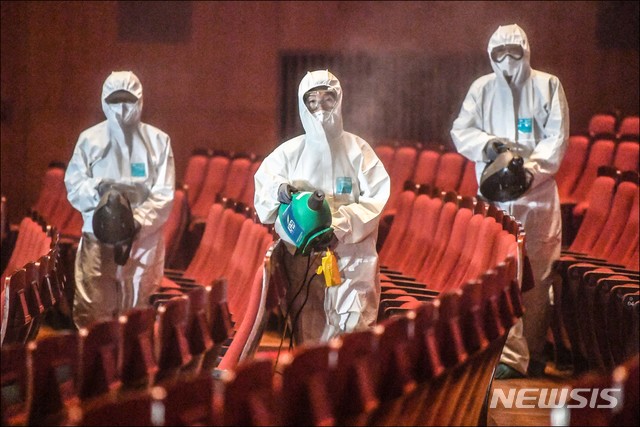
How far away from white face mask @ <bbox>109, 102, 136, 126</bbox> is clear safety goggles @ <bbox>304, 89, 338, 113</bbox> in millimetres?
1108

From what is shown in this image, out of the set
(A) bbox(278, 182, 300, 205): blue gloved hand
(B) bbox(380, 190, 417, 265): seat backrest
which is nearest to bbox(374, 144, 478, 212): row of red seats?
(B) bbox(380, 190, 417, 265): seat backrest

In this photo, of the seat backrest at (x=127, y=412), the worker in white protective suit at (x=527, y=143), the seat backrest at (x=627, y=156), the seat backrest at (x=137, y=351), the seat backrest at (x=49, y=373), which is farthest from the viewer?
the seat backrest at (x=627, y=156)

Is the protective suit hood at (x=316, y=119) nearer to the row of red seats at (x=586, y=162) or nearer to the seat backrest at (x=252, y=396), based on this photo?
the seat backrest at (x=252, y=396)

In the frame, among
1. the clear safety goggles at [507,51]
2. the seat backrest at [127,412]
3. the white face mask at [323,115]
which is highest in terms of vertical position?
the clear safety goggles at [507,51]

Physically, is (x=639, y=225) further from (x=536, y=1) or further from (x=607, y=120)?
(x=536, y=1)

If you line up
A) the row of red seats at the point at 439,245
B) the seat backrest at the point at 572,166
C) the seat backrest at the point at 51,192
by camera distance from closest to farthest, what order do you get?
the row of red seats at the point at 439,245, the seat backrest at the point at 572,166, the seat backrest at the point at 51,192

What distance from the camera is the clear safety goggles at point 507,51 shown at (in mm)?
3660

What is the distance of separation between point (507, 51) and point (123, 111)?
4.47ft

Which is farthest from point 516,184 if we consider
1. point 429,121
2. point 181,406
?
point 429,121

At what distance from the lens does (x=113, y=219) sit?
3592mm

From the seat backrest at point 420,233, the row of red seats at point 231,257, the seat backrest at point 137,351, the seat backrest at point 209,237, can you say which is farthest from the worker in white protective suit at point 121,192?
the seat backrest at point 137,351

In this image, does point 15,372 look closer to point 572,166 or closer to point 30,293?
point 30,293

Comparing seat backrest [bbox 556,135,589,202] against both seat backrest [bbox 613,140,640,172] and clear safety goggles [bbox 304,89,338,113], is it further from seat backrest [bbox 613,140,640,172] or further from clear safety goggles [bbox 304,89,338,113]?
clear safety goggles [bbox 304,89,338,113]

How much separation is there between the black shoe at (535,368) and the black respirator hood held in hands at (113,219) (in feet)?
4.54
